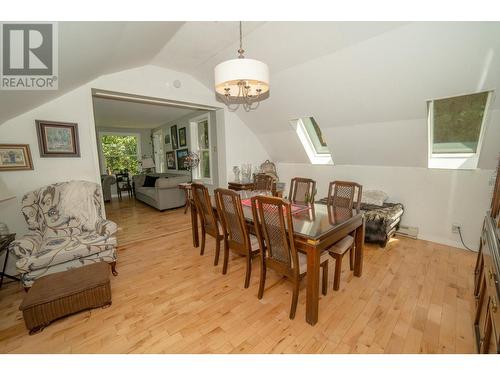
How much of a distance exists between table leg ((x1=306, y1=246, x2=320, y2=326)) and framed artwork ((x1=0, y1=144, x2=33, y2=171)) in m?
3.33

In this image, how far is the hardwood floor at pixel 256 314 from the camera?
150cm

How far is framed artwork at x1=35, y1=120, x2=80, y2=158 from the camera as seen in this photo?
8.46ft

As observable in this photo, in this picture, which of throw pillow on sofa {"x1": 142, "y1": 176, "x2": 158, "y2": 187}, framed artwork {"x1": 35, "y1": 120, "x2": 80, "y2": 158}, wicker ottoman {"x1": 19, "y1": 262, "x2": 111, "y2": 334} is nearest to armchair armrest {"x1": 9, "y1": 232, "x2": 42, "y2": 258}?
wicker ottoman {"x1": 19, "y1": 262, "x2": 111, "y2": 334}

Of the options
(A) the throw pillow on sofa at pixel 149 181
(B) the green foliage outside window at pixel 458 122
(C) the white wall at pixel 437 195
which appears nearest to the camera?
(B) the green foliage outside window at pixel 458 122

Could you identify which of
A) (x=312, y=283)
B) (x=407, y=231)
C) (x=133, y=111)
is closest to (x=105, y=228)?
(x=312, y=283)

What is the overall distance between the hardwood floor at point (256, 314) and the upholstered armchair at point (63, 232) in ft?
1.28

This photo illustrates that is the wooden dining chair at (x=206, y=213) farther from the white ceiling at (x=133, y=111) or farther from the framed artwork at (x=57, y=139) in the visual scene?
the white ceiling at (x=133, y=111)

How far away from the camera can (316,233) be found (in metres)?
1.60

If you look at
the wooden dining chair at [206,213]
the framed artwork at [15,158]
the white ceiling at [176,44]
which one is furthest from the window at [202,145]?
the framed artwork at [15,158]

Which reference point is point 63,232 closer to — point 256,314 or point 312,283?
point 256,314

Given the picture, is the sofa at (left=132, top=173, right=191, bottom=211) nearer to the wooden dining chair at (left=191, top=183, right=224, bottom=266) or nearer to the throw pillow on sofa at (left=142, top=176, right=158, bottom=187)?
the throw pillow on sofa at (left=142, top=176, right=158, bottom=187)
